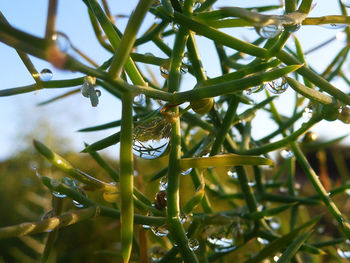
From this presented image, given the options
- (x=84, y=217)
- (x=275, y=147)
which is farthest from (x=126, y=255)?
(x=275, y=147)

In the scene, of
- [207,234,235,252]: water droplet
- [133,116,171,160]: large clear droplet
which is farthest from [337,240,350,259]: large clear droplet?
[133,116,171,160]: large clear droplet

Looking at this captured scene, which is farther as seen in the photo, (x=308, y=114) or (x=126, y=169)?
(x=308, y=114)

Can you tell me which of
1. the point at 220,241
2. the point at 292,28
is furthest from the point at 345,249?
the point at 292,28

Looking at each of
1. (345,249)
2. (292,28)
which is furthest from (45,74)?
(345,249)

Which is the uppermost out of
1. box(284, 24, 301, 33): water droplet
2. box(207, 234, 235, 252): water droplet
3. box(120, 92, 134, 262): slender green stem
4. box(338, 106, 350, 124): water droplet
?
box(284, 24, 301, 33): water droplet

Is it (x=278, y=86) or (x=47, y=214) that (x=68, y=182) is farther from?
(x=278, y=86)

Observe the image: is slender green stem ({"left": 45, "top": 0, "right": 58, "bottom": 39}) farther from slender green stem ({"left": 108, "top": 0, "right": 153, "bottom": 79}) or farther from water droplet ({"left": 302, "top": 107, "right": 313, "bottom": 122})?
water droplet ({"left": 302, "top": 107, "right": 313, "bottom": 122})
